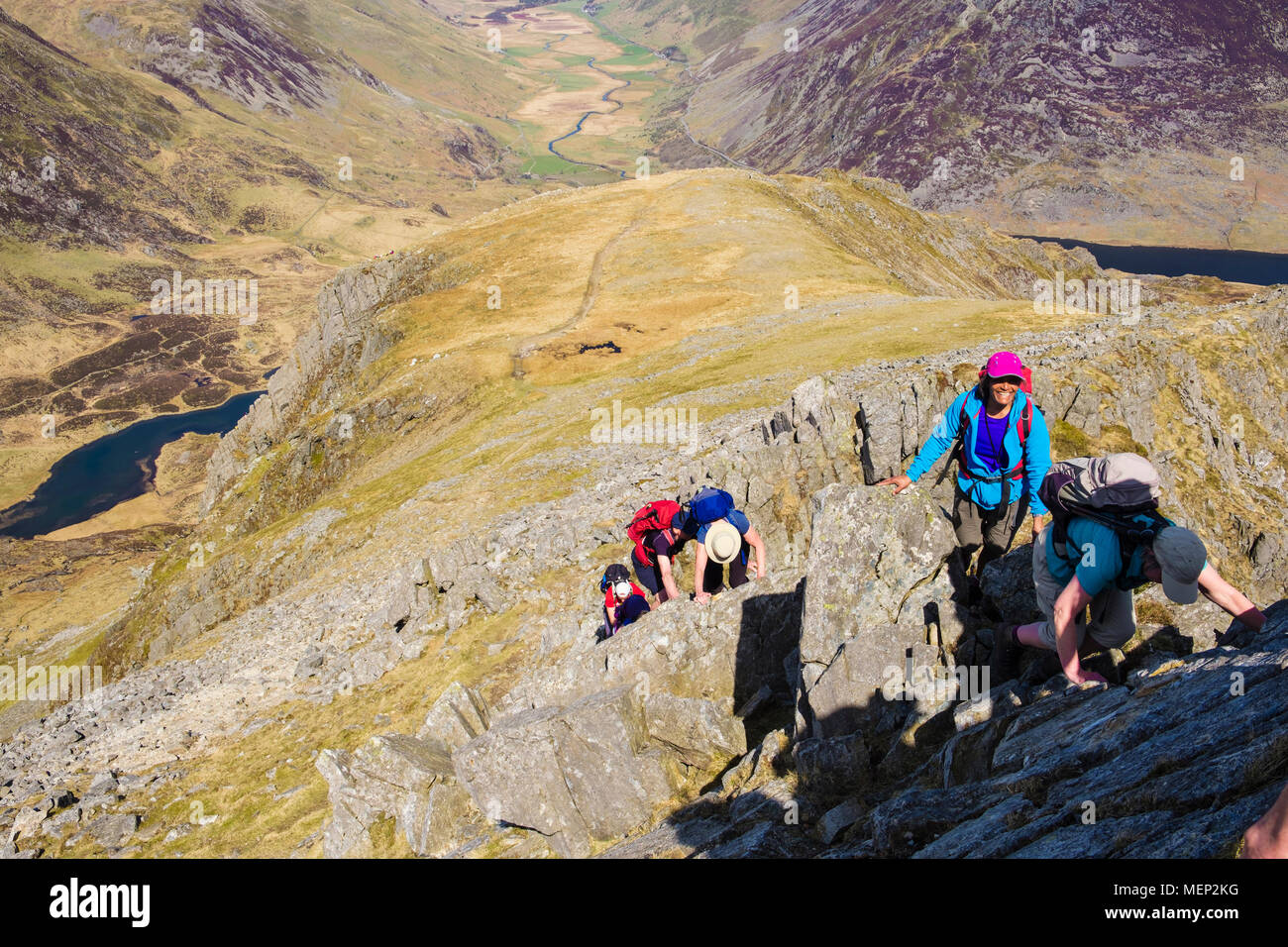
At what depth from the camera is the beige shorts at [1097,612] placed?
10.6 m

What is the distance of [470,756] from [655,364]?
2128 inches

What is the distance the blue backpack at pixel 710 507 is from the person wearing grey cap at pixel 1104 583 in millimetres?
6532

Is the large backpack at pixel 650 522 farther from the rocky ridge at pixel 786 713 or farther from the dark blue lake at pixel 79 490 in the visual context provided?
the dark blue lake at pixel 79 490

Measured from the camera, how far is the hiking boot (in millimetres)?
12422

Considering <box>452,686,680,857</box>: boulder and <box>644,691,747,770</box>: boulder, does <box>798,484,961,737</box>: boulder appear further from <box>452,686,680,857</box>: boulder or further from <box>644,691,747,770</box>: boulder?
<box>452,686,680,857</box>: boulder

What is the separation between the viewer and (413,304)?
92875 millimetres

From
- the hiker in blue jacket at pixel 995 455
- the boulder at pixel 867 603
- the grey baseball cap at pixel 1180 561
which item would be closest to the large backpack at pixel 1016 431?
the hiker in blue jacket at pixel 995 455

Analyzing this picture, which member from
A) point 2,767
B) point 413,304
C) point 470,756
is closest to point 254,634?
point 2,767

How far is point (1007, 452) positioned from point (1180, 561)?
4396 millimetres

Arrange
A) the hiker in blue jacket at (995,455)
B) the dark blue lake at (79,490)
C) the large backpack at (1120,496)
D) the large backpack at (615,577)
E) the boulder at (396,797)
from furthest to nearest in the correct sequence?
1. the dark blue lake at (79,490)
2. the large backpack at (615,577)
3. the boulder at (396,797)
4. the hiker in blue jacket at (995,455)
5. the large backpack at (1120,496)

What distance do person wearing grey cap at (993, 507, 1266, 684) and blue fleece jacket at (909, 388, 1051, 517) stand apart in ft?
7.05

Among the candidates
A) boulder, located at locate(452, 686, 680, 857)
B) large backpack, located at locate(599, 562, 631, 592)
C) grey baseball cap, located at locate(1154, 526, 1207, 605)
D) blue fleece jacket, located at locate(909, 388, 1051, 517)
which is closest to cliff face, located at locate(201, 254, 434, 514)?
large backpack, located at locate(599, 562, 631, 592)

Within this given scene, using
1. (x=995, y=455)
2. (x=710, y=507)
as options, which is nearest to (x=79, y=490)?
(x=710, y=507)
